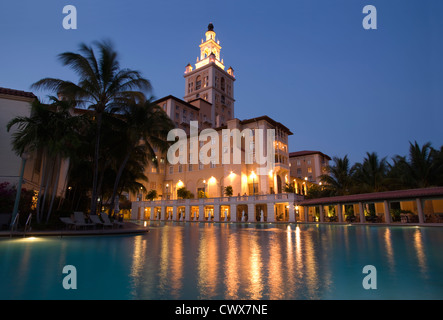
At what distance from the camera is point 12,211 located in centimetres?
1416

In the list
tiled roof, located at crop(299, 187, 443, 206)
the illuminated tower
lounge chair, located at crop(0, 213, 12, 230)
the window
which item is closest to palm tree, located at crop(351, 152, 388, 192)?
tiled roof, located at crop(299, 187, 443, 206)

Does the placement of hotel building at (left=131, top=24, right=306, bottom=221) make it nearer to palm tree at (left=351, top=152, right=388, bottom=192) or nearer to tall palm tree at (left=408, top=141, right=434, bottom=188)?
palm tree at (left=351, top=152, right=388, bottom=192)

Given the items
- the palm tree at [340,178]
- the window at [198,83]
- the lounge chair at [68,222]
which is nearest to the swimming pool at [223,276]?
the lounge chair at [68,222]

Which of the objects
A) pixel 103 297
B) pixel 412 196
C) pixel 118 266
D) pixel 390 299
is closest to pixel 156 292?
pixel 103 297

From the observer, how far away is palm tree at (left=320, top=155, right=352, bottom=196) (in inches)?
1313

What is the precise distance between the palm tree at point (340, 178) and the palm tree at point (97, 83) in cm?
2663

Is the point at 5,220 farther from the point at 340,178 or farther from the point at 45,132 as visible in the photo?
the point at 340,178

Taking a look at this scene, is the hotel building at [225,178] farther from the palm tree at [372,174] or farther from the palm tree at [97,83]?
the palm tree at [97,83]

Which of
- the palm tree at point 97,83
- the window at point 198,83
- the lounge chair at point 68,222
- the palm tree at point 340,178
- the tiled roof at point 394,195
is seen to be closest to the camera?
the lounge chair at point 68,222

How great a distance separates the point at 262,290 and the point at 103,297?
2240 millimetres

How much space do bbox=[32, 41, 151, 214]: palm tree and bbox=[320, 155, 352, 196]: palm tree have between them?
2663 centimetres

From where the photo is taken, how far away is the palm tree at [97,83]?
15.8 meters

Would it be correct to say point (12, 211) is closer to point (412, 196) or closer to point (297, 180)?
point (412, 196)

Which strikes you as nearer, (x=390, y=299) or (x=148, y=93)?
(x=390, y=299)
